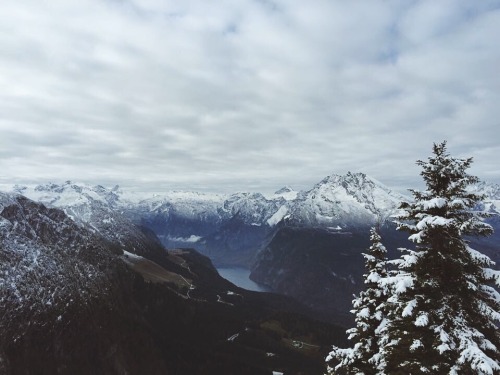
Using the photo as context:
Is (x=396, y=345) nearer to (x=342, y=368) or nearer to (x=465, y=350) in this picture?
(x=465, y=350)

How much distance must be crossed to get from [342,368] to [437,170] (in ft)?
65.3

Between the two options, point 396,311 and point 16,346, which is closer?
point 396,311

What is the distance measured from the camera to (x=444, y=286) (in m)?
21.1

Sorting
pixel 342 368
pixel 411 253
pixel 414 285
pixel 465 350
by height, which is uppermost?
pixel 411 253

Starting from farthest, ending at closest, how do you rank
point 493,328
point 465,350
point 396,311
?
point 396,311, point 493,328, point 465,350

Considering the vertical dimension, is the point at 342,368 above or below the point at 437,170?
below

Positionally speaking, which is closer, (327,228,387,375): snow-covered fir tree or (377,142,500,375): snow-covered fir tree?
(377,142,500,375): snow-covered fir tree

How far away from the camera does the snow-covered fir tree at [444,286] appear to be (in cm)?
1986

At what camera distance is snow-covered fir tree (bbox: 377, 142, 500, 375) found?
19859mm

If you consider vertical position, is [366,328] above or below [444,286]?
below

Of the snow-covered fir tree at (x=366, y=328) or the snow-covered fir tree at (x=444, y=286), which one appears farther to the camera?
the snow-covered fir tree at (x=366, y=328)

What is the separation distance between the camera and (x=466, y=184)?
2155cm

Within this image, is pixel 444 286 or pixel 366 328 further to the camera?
pixel 366 328

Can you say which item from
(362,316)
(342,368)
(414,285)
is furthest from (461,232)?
(342,368)
